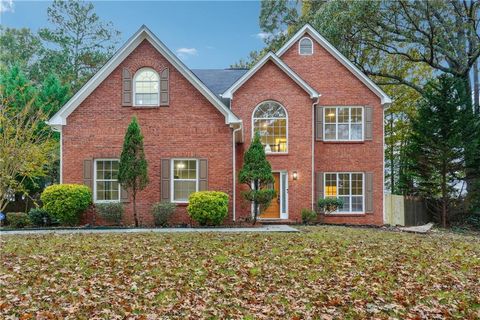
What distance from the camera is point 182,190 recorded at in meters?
15.2

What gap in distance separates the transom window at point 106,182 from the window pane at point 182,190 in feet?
6.98

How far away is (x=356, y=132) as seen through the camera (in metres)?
18.2

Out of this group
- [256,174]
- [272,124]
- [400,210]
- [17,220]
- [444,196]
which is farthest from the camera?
[400,210]

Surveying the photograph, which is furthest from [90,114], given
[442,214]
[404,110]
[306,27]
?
[404,110]

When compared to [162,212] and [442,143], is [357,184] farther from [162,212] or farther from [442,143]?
[162,212]

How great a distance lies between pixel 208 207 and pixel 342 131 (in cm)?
785

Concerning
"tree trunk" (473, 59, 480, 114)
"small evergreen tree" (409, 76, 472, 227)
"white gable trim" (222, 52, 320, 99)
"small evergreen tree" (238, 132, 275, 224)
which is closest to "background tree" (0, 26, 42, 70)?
"white gable trim" (222, 52, 320, 99)

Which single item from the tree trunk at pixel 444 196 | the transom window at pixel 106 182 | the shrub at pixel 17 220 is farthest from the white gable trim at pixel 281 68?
the shrub at pixel 17 220

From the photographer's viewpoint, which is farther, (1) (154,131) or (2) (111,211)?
(1) (154,131)

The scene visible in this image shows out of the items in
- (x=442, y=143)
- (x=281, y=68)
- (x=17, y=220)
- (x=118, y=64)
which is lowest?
(x=17, y=220)

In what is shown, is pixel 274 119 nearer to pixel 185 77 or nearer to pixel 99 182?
pixel 185 77

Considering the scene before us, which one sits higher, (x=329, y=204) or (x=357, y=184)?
(x=357, y=184)

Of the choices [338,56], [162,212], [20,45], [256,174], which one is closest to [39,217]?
[162,212]

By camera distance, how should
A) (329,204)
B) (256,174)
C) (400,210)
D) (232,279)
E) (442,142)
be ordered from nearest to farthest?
(232,279), (256,174), (329,204), (442,142), (400,210)
